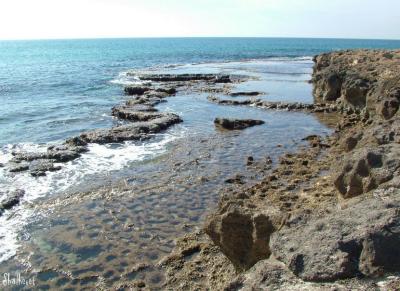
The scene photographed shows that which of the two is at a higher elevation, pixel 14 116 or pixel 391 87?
pixel 391 87

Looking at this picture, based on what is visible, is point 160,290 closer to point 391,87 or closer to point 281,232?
point 281,232

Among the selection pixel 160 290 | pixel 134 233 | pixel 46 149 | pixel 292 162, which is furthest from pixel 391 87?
pixel 46 149

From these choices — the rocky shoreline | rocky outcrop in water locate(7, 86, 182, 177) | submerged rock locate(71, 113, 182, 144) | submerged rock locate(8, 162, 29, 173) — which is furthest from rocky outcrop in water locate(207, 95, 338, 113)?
submerged rock locate(8, 162, 29, 173)

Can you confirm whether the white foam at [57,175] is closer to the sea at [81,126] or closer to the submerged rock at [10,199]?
the sea at [81,126]

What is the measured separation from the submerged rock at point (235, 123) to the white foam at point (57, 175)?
3.03 metres

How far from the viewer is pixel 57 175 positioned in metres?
19.3

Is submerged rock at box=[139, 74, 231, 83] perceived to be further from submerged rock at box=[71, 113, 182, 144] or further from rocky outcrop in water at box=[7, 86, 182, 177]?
submerged rock at box=[71, 113, 182, 144]

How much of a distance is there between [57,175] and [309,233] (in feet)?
50.5

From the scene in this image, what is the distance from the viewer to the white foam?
14.0m

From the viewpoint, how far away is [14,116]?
35188 mm

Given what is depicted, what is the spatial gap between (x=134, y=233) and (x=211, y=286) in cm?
429

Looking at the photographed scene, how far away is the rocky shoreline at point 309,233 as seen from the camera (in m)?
5.43

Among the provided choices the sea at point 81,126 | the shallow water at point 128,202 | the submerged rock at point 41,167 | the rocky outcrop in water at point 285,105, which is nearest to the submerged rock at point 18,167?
the submerged rock at point 41,167

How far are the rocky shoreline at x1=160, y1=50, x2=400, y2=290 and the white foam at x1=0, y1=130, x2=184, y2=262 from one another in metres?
5.92
